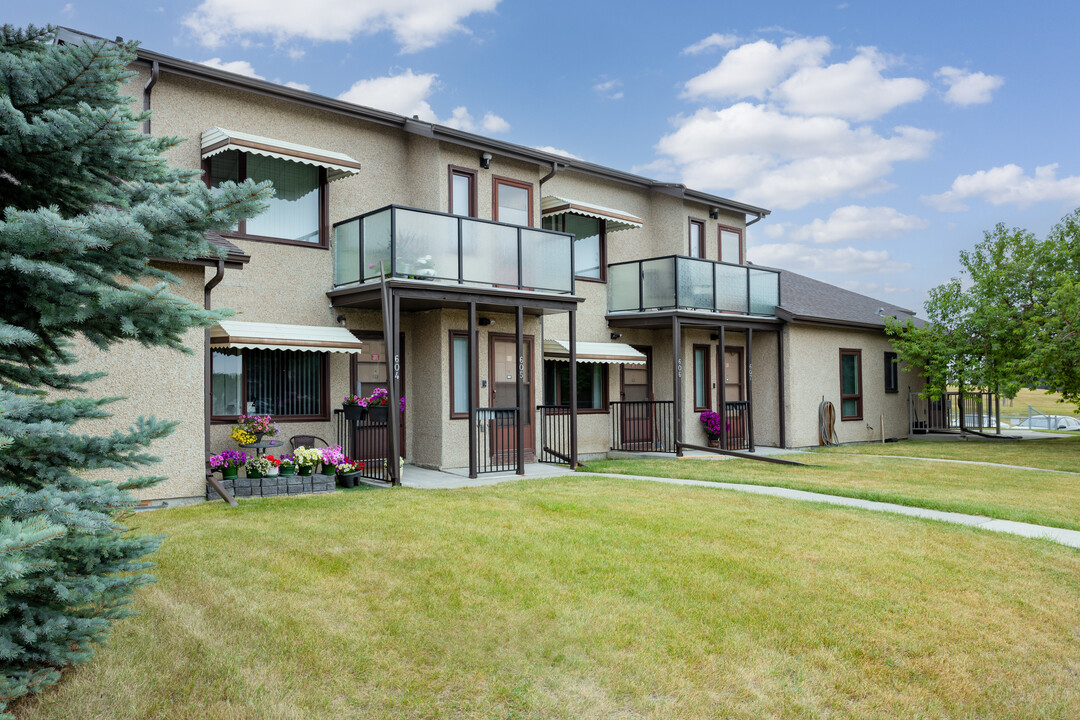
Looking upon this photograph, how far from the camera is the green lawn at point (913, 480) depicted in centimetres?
995

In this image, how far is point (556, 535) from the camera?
7.60 metres

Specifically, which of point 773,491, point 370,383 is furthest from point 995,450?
point 370,383

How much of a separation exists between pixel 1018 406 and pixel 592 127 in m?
48.8

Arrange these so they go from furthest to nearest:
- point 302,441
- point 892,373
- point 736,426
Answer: point 892,373 → point 736,426 → point 302,441

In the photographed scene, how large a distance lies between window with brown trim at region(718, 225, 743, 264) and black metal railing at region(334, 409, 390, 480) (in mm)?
11523

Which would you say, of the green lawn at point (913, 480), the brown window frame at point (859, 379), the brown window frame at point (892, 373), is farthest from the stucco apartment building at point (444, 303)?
the brown window frame at point (892, 373)

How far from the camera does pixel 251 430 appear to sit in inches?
428

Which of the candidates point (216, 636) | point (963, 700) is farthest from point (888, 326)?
point (216, 636)

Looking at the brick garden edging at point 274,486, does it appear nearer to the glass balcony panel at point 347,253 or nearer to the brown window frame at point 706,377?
the glass balcony panel at point 347,253

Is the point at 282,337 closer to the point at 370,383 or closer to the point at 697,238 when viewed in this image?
the point at 370,383

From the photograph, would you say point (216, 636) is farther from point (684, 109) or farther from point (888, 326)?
point (684, 109)

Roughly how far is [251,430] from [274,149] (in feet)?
15.3

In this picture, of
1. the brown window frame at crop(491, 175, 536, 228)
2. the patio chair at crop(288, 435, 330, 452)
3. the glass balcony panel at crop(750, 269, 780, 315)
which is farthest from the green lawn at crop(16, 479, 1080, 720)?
the glass balcony panel at crop(750, 269, 780, 315)

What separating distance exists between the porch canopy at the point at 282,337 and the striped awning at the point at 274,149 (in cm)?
280
